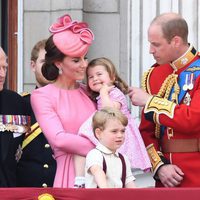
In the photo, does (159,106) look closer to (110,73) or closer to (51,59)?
(110,73)

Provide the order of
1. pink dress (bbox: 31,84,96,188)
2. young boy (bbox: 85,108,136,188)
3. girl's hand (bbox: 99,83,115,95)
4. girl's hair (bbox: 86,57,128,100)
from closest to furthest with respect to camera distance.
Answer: young boy (bbox: 85,108,136,188) → pink dress (bbox: 31,84,96,188) → girl's hand (bbox: 99,83,115,95) → girl's hair (bbox: 86,57,128,100)

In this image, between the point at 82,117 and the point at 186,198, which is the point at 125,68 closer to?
the point at 82,117

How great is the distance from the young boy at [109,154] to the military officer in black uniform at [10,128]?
0.56 metres

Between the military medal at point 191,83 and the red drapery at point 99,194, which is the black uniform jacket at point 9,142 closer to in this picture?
the red drapery at point 99,194

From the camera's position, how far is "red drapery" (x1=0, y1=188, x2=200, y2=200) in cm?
616

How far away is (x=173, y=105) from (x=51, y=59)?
31.0 inches

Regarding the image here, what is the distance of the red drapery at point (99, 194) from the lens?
616cm

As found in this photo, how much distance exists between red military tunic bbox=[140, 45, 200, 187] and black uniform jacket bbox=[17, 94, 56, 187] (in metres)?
0.63

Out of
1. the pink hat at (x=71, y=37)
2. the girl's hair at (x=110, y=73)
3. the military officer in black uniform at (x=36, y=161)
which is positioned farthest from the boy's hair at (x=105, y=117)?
the military officer in black uniform at (x=36, y=161)

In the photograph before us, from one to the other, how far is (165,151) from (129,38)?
2414 millimetres

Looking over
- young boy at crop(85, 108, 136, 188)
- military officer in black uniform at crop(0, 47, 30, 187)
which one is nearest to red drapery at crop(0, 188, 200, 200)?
young boy at crop(85, 108, 136, 188)

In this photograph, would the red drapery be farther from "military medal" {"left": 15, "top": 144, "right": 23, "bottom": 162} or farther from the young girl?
"military medal" {"left": 15, "top": 144, "right": 23, "bottom": 162}

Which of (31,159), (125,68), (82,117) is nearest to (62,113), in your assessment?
(82,117)

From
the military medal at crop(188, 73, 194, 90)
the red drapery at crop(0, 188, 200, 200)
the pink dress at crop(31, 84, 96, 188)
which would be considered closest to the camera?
the red drapery at crop(0, 188, 200, 200)
